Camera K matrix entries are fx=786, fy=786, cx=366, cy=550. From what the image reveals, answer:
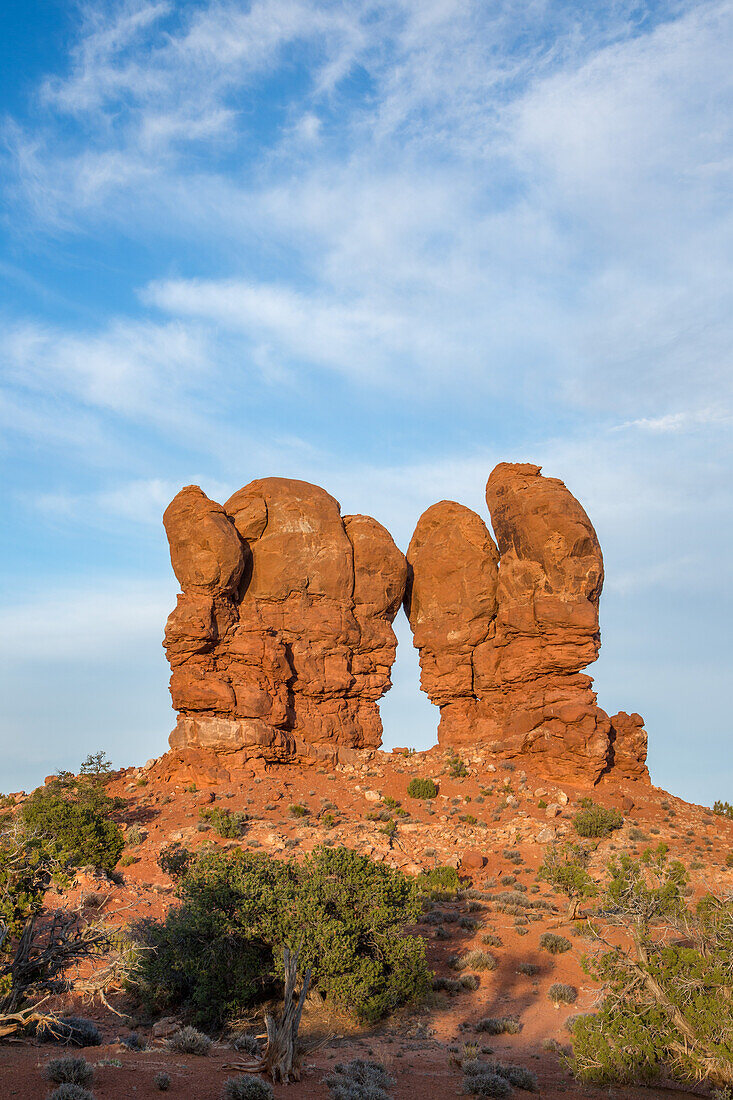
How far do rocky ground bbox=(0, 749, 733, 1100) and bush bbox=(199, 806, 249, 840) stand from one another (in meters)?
0.30

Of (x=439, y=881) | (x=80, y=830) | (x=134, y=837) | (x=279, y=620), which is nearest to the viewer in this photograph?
(x=439, y=881)

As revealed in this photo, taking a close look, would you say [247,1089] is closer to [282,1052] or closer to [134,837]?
[282,1052]

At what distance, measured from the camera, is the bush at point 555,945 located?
20.1 meters

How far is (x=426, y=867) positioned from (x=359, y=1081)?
51.1 ft

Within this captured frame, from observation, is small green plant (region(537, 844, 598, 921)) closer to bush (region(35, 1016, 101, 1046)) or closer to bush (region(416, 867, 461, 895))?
bush (region(416, 867, 461, 895))

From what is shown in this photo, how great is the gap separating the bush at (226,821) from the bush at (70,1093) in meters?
19.4

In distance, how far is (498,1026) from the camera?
15391 millimetres

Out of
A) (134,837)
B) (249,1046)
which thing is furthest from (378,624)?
(249,1046)

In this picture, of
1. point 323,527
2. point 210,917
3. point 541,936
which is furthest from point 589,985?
point 323,527

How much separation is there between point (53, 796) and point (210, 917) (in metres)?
19.2

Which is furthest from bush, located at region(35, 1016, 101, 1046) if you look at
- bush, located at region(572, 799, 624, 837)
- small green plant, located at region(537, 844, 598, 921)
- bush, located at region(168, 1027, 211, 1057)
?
bush, located at region(572, 799, 624, 837)

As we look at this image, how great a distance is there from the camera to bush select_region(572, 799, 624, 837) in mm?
30234

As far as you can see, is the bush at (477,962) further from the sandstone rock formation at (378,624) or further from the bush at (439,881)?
the sandstone rock formation at (378,624)

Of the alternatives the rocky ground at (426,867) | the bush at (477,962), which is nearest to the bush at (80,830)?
the rocky ground at (426,867)
